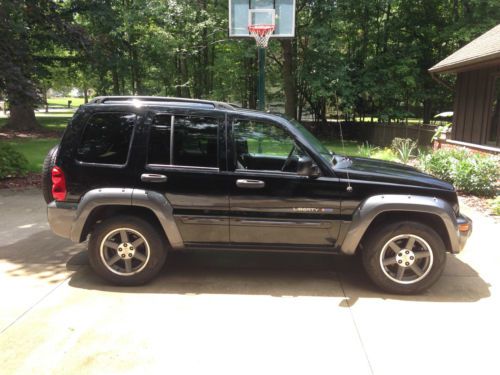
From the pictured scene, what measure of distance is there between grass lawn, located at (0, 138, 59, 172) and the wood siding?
42.0 ft

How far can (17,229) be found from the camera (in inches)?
257

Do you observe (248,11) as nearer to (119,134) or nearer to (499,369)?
(119,134)

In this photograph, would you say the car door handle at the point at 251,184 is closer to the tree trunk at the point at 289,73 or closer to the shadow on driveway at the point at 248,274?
the shadow on driveway at the point at 248,274

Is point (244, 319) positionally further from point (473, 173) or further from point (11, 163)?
point (11, 163)

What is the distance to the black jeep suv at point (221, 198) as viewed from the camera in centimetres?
426

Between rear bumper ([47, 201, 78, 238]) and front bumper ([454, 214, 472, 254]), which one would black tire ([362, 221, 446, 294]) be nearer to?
front bumper ([454, 214, 472, 254])

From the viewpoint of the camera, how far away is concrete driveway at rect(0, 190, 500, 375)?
10.5ft

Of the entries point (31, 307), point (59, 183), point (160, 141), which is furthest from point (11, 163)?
point (160, 141)

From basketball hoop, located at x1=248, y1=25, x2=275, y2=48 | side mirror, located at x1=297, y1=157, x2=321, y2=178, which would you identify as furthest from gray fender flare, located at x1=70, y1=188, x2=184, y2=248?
basketball hoop, located at x1=248, y1=25, x2=275, y2=48

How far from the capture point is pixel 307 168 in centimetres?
417

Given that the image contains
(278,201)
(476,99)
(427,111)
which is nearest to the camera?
(278,201)

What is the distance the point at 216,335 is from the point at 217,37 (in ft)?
78.2

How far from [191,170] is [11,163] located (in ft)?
24.9

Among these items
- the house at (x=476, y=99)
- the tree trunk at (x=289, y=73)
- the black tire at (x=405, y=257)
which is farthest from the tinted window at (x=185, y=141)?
the tree trunk at (x=289, y=73)
